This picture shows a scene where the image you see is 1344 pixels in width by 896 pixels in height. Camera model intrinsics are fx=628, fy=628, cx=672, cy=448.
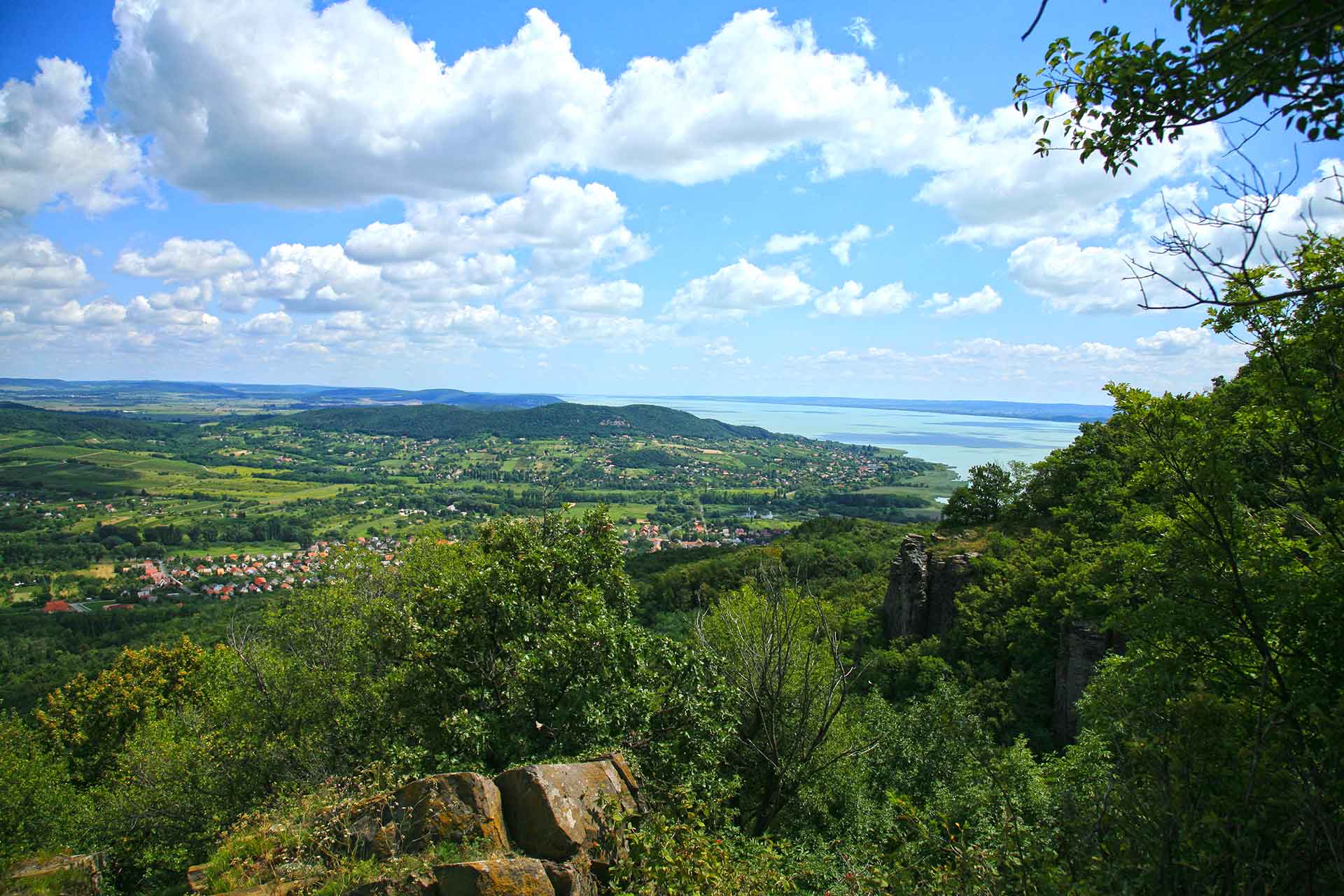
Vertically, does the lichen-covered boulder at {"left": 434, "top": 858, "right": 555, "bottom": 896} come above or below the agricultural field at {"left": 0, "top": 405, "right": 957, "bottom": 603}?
above

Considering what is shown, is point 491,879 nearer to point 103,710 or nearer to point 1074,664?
point 1074,664

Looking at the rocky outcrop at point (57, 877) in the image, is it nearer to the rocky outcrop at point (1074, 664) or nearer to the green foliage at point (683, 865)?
the green foliage at point (683, 865)

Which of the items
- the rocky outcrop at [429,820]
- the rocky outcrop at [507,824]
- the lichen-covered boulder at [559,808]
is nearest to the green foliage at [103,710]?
the rocky outcrop at [507,824]

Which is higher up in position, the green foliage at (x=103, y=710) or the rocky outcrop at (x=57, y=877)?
the rocky outcrop at (x=57, y=877)

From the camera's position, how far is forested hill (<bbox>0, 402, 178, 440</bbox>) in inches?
6841

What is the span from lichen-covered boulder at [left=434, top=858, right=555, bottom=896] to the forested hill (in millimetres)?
233585

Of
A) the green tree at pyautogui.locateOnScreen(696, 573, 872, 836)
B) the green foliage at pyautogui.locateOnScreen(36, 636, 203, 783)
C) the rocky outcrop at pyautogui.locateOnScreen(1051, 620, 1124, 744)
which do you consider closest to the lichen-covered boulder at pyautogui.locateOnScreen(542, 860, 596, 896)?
the green tree at pyautogui.locateOnScreen(696, 573, 872, 836)

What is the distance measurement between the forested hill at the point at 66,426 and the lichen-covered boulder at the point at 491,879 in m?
234

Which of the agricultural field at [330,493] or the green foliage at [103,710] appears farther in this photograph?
the agricultural field at [330,493]

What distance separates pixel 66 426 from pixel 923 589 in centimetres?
24306

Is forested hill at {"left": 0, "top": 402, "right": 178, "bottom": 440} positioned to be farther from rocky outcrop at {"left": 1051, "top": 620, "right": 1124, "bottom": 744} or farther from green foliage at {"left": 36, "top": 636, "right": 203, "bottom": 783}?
rocky outcrop at {"left": 1051, "top": 620, "right": 1124, "bottom": 744}

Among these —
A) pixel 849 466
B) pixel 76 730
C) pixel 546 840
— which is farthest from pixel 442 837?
pixel 849 466

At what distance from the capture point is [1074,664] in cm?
1698

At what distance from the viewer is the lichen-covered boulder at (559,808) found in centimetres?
688
